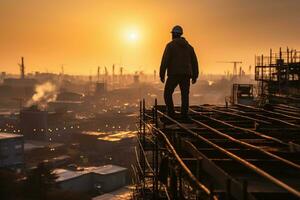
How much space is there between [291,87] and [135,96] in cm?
15667

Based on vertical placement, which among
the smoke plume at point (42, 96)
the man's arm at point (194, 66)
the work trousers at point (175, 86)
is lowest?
the smoke plume at point (42, 96)

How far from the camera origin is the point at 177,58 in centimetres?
835

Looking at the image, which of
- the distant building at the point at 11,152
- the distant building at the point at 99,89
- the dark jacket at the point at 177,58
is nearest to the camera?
the dark jacket at the point at 177,58

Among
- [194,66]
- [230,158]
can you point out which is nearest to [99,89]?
[194,66]

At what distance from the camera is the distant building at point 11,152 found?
44.5 meters

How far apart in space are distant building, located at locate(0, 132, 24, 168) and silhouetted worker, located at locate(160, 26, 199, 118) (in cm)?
4016

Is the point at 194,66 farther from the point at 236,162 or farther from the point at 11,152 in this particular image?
the point at 11,152

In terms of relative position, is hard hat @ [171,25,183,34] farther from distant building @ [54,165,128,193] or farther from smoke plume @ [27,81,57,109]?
smoke plume @ [27,81,57,109]

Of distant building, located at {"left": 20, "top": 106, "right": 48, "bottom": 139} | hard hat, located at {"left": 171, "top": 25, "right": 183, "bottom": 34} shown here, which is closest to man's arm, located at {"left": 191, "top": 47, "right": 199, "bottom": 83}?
→ hard hat, located at {"left": 171, "top": 25, "right": 183, "bottom": 34}

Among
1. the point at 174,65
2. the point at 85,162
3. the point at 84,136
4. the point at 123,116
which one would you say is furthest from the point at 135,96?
the point at 174,65

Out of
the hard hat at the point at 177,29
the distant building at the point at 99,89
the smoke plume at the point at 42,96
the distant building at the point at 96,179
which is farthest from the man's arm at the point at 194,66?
the distant building at the point at 99,89

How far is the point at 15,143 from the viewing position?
45969 millimetres

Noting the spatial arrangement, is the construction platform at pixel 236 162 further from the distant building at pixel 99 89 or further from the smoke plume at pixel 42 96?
the distant building at pixel 99 89

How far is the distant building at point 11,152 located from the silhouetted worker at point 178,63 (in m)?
40.2
